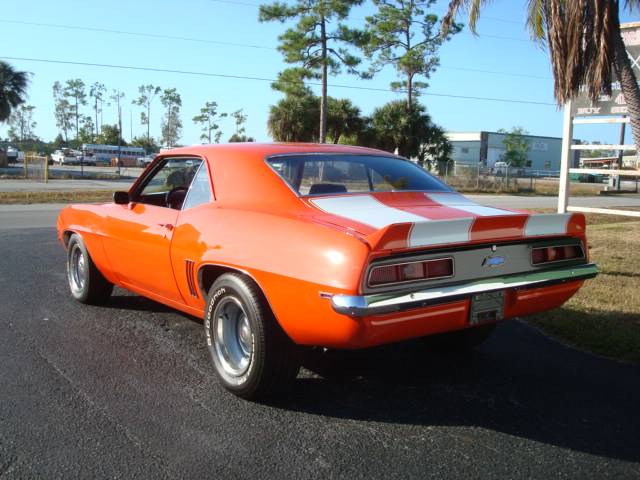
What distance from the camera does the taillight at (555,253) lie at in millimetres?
3670

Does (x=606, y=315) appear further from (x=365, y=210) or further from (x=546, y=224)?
(x=365, y=210)

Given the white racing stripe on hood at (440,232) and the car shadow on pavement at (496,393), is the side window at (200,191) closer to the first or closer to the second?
the car shadow on pavement at (496,393)

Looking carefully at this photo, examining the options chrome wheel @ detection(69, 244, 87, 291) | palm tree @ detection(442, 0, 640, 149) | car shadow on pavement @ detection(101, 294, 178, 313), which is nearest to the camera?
car shadow on pavement @ detection(101, 294, 178, 313)

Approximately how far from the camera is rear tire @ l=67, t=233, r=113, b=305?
17.9 feet

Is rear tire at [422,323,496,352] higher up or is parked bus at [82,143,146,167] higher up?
parked bus at [82,143,146,167]

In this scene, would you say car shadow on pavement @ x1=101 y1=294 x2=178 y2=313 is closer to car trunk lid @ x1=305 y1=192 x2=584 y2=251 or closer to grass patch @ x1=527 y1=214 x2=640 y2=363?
car trunk lid @ x1=305 y1=192 x2=584 y2=251

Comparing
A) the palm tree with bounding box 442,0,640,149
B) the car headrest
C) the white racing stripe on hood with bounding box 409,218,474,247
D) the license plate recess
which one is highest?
the palm tree with bounding box 442,0,640,149

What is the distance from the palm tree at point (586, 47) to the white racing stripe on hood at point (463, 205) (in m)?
4.35

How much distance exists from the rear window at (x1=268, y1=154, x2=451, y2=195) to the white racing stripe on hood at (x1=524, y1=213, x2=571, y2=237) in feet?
3.16

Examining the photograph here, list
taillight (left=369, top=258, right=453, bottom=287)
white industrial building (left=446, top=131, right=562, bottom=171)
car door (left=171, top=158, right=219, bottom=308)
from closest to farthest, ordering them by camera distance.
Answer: taillight (left=369, top=258, right=453, bottom=287) < car door (left=171, top=158, right=219, bottom=308) < white industrial building (left=446, top=131, right=562, bottom=171)

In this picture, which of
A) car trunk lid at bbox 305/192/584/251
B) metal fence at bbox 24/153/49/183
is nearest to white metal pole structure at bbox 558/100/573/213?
car trunk lid at bbox 305/192/584/251

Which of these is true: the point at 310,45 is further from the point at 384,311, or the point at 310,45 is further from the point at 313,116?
the point at 384,311

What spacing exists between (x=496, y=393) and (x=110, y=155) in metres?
67.6

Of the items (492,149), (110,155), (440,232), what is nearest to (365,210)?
(440,232)
